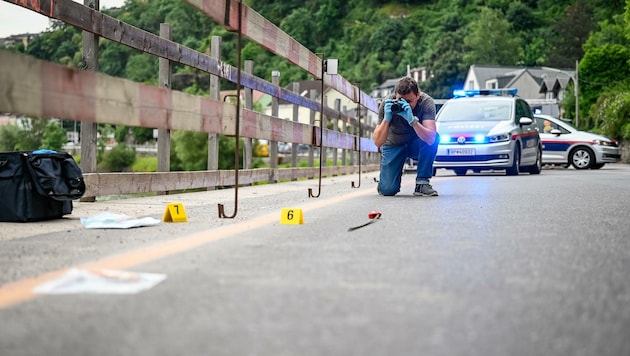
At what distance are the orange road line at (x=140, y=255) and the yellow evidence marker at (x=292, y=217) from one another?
0.44 feet

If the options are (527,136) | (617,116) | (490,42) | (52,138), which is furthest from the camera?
(490,42)

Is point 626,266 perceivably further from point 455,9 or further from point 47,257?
point 455,9

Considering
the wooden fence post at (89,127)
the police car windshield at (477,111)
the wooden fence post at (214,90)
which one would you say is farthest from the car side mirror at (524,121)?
the wooden fence post at (89,127)

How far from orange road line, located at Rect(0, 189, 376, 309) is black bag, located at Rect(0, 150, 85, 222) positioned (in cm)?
132

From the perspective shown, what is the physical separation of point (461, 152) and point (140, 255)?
1444 centimetres

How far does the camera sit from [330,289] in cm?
345

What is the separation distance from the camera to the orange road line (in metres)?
3.37

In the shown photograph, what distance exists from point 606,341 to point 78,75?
3708mm

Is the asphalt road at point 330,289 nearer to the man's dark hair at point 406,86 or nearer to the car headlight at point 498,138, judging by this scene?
the man's dark hair at point 406,86

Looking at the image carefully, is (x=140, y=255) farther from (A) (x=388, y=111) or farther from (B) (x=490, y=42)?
(B) (x=490, y=42)

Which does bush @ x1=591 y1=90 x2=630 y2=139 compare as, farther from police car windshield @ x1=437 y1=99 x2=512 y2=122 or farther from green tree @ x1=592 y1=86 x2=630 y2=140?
police car windshield @ x1=437 y1=99 x2=512 y2=122

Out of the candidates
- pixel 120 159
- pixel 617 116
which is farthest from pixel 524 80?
pixel 617 116

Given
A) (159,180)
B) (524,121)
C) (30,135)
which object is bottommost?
(159,180)

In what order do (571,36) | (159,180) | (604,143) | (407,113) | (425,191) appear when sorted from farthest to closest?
(571,36), (604,143), (425,191), (407,113), (159,180)
